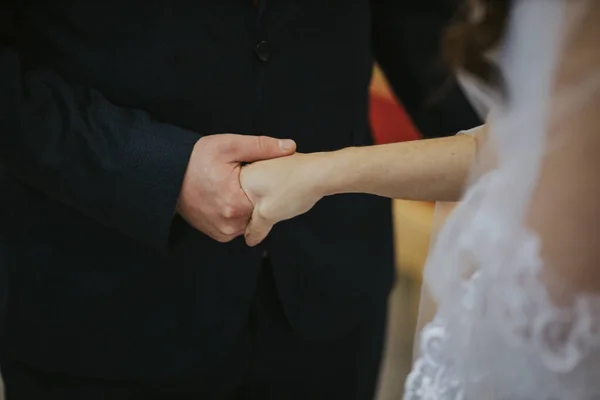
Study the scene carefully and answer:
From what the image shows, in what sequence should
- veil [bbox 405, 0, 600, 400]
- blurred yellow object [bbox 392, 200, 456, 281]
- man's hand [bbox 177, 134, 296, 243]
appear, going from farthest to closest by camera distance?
blurred yellow object [bbox 392, 200, 456, 281], man's hand [bbox 177, 134, 296, 243], veil [bbox 405, 0, 600, 400]

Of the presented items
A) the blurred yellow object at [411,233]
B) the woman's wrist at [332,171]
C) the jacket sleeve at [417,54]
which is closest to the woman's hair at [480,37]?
the woman's wrist at [332,171]

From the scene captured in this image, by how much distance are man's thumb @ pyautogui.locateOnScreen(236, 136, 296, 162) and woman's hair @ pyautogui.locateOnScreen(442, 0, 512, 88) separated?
0.65ft

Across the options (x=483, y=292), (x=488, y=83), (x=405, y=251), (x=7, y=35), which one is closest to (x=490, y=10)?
(x=488, y=83)

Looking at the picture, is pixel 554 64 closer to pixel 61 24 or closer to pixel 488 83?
pixel 488 83

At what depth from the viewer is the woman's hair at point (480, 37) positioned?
513 millimetres

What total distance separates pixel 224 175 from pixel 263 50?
5.1 inches

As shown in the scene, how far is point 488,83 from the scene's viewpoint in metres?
0.55

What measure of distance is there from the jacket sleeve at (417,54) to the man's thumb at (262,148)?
0.82 ft

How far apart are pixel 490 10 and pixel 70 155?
42cm

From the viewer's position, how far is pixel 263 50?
2.59 feet

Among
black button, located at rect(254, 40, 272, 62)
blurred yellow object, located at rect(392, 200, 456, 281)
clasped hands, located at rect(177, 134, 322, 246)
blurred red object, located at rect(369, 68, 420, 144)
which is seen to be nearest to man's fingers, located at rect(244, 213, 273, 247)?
clasped hands, located at rect(177, 134, 322, 246)

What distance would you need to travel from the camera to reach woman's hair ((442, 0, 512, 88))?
51cm

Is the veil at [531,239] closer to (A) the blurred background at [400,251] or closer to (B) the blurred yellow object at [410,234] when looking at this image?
(A) the blurred background at [400,251]

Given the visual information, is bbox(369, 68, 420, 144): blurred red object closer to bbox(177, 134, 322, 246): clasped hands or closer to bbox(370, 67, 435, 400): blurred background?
bbox(370, 67, 435, 400): blurred background
